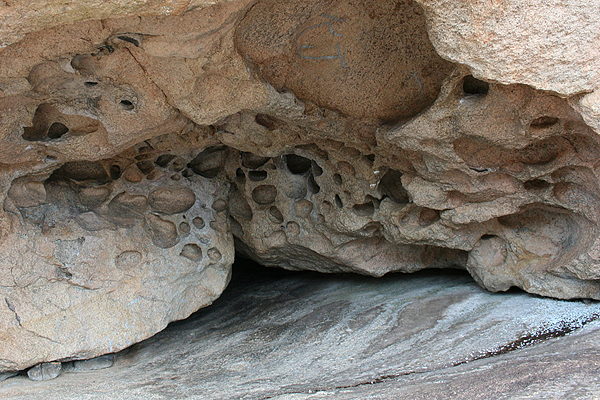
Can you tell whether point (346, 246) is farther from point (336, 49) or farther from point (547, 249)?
point (336, 49)

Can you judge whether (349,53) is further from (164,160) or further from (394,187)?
(164,160)

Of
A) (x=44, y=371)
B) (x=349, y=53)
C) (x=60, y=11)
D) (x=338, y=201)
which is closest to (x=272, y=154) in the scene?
(x=338, y=201)

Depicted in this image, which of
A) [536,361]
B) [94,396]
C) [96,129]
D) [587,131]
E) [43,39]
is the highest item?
[43,39]

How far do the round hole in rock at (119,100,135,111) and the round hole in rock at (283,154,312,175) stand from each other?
101 cm

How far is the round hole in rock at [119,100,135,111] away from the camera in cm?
189

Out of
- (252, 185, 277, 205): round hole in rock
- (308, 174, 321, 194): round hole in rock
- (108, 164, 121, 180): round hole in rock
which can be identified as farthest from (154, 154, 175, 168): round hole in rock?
(308, 174, 321, 194): round hole in rock

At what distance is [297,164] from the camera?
2773mm

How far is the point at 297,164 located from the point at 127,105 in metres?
1.09

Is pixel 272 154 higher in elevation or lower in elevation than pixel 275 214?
higher

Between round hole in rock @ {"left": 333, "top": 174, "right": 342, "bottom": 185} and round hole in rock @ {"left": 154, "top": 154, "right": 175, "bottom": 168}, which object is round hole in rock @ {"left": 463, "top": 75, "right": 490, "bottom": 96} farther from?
round hole in rock @ {"left": 154, "top": 154, "right": 175, "bottom": 168}

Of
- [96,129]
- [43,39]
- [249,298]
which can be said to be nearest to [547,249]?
[249,298]

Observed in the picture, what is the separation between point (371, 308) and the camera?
2654mm

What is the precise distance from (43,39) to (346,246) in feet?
5.88

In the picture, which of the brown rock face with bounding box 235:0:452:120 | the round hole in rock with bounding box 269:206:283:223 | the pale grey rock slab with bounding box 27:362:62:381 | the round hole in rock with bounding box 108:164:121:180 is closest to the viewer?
the brown rock face with bounding box 235:0:452:120
